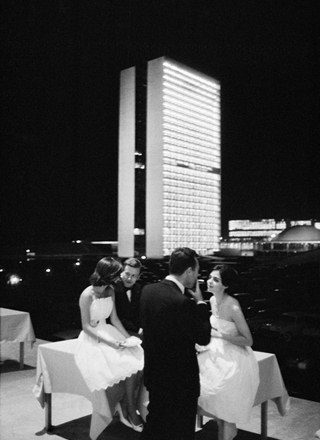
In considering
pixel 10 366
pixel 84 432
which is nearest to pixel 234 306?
pixel 84 432

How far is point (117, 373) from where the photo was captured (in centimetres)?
270

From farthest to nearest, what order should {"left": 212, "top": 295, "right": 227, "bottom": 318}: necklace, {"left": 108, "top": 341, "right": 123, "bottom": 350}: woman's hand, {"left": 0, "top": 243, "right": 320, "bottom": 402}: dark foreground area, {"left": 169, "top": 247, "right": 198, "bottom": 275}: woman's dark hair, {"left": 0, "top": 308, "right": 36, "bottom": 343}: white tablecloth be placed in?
{"left": 0, "top": 243, "right": 320, "bottom": 402}: dark foreground area < {"left": 0, "top": 308, "right": 36, "bottom": 343}: white tablecloth < {"left": 108, "top": 341, "right": 123, "bottom": 350}: woman's hand < {"left": 212, "top": 295, "right": 227, "bottom": 318}: necklace < {"left": 169, "top": 247, "right": 198, "bottom": 275}: woman's dark hair

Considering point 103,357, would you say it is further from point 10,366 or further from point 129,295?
point 10,366

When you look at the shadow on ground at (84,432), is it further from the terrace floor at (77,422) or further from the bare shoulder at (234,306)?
the bare shoulder at (234,306)

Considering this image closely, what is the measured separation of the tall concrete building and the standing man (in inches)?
286

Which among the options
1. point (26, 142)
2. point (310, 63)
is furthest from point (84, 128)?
point (310, 63)

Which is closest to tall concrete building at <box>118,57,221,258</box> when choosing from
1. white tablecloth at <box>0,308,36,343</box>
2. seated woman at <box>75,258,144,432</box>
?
white tablecloth at <box>0,308,36,343</box>

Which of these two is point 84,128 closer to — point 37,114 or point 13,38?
point 37,114

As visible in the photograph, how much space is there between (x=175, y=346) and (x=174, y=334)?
0.06m

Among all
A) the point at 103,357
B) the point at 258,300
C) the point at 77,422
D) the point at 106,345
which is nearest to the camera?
the point at 103,357

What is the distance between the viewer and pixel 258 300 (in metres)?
Answer: 6.58

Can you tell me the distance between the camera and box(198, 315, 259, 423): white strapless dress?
2.47m

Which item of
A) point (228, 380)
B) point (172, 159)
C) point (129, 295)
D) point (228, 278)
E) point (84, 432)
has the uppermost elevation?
point (172, 159)

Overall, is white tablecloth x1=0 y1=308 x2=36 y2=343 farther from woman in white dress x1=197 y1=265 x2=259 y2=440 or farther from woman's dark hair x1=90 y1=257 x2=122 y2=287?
woman in white dress x1=197 y1=265 x2=259 y2=440
